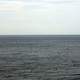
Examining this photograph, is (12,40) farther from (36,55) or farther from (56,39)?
(56,39)

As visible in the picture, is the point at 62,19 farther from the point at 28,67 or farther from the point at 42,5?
the point at 28,67

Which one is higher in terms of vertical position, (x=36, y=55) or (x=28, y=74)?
(x=36, y=55)

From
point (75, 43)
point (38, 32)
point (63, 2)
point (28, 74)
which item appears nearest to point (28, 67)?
Result: point (28, 74)

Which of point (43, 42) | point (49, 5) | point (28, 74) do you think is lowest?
point (28, 74)

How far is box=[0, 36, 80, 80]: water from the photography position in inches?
84.6

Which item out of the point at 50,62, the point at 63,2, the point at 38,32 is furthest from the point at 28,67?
the point at 63,2

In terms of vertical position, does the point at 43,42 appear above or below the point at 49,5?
below

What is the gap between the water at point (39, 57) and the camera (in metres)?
2.15

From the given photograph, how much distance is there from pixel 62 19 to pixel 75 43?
0.29 m

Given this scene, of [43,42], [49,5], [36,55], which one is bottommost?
[36,55]

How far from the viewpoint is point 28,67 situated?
2182 mm

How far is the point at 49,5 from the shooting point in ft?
7.02

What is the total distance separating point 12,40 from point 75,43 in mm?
667

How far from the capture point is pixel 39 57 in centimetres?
217
